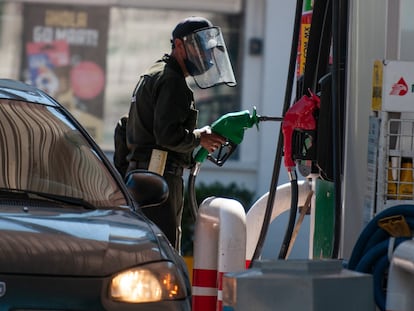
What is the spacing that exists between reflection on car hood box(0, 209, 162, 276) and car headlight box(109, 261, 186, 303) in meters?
0.04

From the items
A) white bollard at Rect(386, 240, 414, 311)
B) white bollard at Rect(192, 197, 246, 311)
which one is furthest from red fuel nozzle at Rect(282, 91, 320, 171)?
white bollard at Rect(386, 240, 414, 311)

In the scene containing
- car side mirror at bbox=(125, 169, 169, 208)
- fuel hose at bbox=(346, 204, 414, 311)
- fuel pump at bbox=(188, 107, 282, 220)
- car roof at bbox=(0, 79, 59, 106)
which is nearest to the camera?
fuel hose at bbox=(346, 204, 414, 311)

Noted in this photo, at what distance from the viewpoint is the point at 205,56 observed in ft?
24.6

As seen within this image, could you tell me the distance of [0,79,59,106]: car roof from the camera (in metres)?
5.66

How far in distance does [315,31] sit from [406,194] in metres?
1.71

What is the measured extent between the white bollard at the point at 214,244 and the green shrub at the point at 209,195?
6.74 m

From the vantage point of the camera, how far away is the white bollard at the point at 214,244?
5663 mm

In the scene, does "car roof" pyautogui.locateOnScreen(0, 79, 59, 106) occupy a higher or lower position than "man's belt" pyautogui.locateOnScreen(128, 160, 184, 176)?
higher

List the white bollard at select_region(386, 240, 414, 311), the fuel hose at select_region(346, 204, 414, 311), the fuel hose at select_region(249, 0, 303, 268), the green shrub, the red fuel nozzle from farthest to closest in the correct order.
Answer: the green shrub, the fuel hose at select_region(249, 0, 303, 268), the red fuel nozzle, the fuel hose at select_region(346, 204, 414, 311), the white bollard at select_region(386, 240, 414, 311)

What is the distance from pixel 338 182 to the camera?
18.8 ft

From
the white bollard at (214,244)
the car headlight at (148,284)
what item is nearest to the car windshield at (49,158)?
the white bollard at (214,244)

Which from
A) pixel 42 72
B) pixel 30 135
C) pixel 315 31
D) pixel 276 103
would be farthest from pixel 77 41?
pixel 30 135

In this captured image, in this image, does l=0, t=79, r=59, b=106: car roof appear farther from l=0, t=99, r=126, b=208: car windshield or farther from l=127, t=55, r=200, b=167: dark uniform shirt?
l=127, t=55, r=200, b=167: dark uniform shirt

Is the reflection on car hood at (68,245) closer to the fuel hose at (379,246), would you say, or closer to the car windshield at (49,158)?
the car windshield at (49,158)
